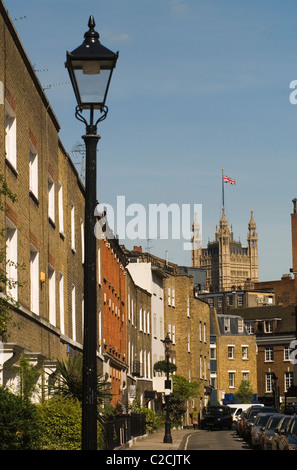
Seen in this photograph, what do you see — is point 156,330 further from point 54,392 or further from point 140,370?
point 54,392

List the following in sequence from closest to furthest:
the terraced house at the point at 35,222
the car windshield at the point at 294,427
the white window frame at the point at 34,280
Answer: the terraced house at the point at 35,222 < the car windshield at the point at 294,427 < the white window frame at the point at 34,280

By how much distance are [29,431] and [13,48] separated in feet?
34.0

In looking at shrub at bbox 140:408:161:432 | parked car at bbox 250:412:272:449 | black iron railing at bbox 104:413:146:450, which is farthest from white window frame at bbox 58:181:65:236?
shrub at bbox 140:408:161:432

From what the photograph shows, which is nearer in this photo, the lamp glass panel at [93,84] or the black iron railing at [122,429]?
the lamp glass panel at [93,84]

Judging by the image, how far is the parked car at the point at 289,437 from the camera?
741 inches

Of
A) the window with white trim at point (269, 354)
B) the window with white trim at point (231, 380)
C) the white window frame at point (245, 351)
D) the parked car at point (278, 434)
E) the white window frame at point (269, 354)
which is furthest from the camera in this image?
the window with white trim at point (269, 354)

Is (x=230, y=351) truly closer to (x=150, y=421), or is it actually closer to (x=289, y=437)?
(x=150, y=421)

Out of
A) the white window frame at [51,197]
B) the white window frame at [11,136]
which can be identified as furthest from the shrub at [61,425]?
the white window frame at [51,197]

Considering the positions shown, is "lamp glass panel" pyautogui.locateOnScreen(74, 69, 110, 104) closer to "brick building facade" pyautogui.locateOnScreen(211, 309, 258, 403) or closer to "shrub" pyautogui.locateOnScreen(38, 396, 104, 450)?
"shrub" pyautogui.locateOnScreen(38, 396, 104, 450)

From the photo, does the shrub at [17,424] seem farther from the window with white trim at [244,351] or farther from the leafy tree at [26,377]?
the window with white trim at [244,351]

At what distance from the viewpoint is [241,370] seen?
10225cm

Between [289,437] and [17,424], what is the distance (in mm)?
8065

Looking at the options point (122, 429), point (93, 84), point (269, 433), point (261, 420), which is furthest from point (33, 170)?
point (93, 84)

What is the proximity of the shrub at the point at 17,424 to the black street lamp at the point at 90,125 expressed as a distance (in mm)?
4544
